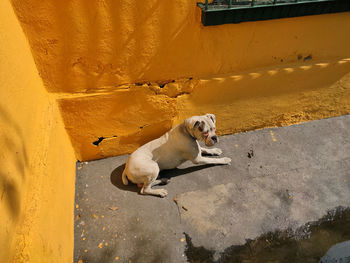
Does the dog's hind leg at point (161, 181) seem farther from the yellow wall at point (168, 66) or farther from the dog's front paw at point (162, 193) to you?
the yellow wall at point (168, 66)

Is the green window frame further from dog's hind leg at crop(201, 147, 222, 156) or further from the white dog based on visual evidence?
dog's hind leg at crop(201, 147, 222, 156)

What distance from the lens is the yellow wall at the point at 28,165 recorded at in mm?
2346

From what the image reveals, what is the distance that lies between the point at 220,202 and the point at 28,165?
2725 millimetres

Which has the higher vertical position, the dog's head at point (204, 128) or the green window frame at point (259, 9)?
the green window frame at point (259, 9)

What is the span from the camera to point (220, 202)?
Answer: 13.3 feet

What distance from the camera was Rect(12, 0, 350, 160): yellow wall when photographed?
3412 millimetres

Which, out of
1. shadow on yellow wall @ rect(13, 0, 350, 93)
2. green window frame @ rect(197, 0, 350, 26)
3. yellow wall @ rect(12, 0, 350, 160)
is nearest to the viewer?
shadow on yellow wall @ rect(13, 0, 350, 93)

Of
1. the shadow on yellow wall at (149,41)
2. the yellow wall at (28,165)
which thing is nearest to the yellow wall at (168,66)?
the shadow on yellow wall at (149,41)

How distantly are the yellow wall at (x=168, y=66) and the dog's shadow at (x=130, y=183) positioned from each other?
0.42 m

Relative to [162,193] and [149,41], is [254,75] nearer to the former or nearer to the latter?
[149,41]

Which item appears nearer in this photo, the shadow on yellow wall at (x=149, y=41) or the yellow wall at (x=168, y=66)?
the shadow on yellow wall at (x=149, y=41)

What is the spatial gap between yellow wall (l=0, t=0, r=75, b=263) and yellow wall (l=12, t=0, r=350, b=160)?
0.37m

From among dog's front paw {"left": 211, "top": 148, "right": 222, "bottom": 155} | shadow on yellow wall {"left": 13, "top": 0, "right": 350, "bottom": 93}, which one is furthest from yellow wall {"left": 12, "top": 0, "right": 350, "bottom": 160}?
dog's front paw {"left": 211, "top": 148, "right": 222, "bottom": 155}

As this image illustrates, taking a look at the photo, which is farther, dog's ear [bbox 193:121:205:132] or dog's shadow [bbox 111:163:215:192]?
Answer: dog's shadow [bbox 111:163:215:192]
